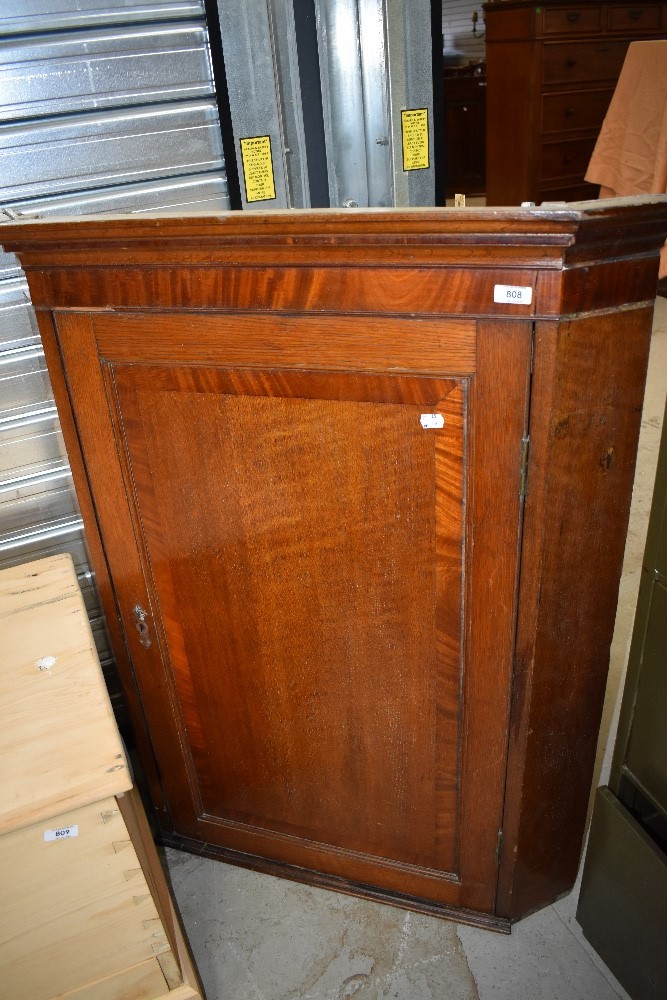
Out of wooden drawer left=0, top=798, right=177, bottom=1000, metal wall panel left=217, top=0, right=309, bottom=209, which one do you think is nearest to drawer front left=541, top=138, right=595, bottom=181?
metal wall panel left=217, top=0, right=309, bottom=209

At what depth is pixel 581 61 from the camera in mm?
5703

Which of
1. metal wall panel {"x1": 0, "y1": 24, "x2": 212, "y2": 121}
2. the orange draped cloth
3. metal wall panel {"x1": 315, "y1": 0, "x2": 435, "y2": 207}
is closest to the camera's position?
metal wall panel {"x1": 0, "y1": 24, "x2": 212, "y2": 121}

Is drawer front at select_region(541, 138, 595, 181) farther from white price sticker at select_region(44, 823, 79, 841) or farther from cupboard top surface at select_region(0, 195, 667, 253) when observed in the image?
white price sticker at select_region(44, 823, 79, 841)

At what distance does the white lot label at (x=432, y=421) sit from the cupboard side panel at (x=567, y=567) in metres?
0.14

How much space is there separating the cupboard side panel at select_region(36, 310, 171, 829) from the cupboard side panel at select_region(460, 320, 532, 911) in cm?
70

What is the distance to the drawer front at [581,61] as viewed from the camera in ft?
18.2

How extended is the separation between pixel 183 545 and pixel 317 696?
39 cm

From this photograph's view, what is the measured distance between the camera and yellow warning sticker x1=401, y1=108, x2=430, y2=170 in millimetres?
1814

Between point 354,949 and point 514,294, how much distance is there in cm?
137

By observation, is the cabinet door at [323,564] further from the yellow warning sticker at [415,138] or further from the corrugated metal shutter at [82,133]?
the yellow warning sticker at [415,138]

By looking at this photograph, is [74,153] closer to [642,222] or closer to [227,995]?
[642,222]

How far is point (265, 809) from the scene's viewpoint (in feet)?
5.70

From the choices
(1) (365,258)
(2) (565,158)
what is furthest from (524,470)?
(2) (565,158)

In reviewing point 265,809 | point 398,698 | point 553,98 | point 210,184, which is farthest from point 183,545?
point 553,98
